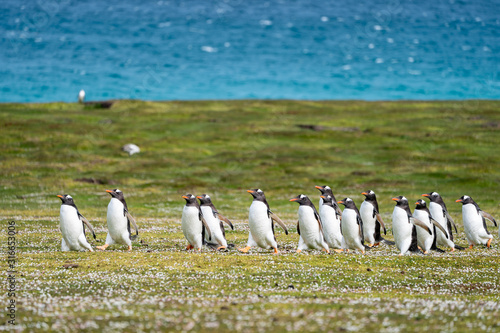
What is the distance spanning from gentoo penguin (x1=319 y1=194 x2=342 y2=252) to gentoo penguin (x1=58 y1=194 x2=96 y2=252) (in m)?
7.49

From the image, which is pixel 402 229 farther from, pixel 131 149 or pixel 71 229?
pixel 131 149

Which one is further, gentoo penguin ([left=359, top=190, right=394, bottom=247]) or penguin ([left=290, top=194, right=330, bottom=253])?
gentoo penguin ([left=359, top=190, right=394, bottom=247])

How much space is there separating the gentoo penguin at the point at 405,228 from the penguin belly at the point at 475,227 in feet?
9.72

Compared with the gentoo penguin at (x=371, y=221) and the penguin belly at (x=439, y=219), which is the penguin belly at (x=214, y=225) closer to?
the gentoo penguin at (x=371, y=221)


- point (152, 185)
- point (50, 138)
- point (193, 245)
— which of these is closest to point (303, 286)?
point (193, 245)

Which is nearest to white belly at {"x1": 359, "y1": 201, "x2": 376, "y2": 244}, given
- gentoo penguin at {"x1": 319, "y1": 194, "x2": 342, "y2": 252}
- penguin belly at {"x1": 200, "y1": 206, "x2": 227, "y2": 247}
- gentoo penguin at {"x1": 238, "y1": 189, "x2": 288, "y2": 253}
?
gentoo penguin at {"x1": 319, "y1": 194, "x2": 342, "y2": 252}

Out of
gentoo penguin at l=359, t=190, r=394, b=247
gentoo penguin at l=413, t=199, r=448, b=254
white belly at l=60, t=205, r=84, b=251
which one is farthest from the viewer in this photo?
gentoo penguin at l=359, t=190, r=394, b=247

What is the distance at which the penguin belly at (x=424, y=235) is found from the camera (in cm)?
1877

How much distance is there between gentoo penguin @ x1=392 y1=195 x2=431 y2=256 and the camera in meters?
18.3

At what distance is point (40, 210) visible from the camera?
1244 inches

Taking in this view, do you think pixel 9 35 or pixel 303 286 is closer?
pixel 303 286

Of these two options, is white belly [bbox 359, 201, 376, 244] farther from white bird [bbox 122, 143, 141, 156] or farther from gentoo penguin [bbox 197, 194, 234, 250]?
white bird [bbox 122, 143, 141, 156]

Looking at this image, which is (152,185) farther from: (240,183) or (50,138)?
(50,138)

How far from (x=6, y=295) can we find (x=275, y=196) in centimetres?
2920
